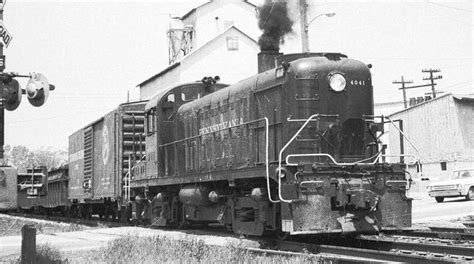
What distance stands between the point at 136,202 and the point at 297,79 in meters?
8.86

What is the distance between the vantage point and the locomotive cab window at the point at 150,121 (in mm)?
17781

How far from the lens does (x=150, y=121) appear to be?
1809 cm

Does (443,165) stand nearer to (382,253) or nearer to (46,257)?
(382,253)

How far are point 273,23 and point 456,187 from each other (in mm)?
18030

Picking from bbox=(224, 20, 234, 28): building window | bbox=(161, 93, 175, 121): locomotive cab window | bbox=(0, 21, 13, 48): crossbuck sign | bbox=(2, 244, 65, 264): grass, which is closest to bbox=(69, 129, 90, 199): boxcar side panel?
bbox=(161, 93, 175, 121): locomotive cab window

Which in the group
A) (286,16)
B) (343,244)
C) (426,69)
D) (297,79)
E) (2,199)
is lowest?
(343,244)

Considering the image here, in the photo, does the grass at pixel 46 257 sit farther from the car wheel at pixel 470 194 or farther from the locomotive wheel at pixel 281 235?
the car wheel at pixel 470 194

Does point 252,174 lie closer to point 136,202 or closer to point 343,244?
point 343,244

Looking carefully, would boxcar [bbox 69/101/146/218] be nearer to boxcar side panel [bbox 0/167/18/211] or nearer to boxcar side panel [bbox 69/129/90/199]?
boxcar side panel [bbox 69/129/90/199]

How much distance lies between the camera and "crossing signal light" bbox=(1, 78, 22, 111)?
28.4 ft

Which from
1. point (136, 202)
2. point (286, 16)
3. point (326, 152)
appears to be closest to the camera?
point (326, 152)

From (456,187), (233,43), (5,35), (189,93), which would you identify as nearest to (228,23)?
(233,43)

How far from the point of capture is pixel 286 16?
14617 mm

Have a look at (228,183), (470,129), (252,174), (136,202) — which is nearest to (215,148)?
(228,183)
